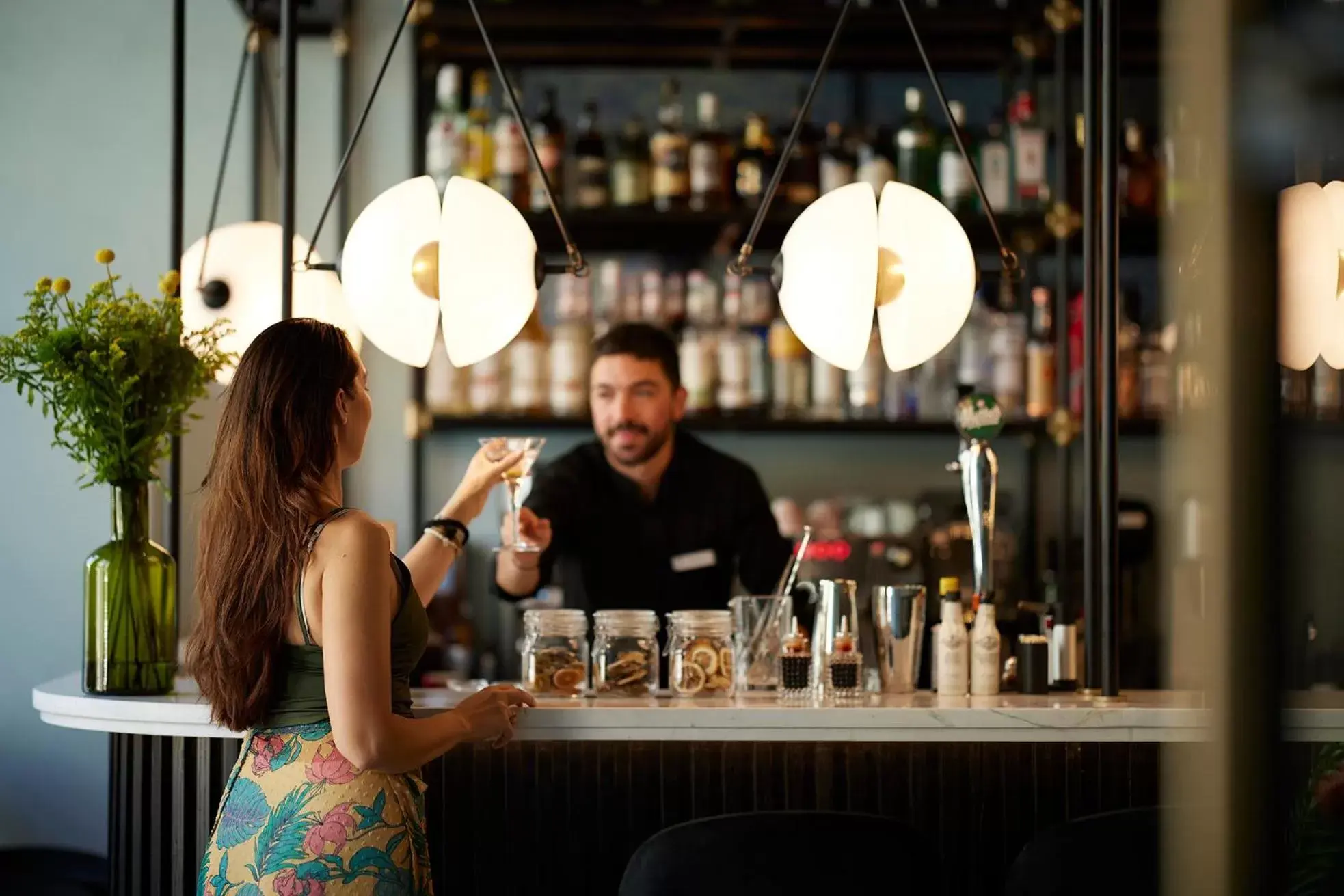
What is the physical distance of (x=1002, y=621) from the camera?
2238 millimetres

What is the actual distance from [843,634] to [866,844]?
0.56m

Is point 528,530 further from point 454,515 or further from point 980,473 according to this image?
point 980,473

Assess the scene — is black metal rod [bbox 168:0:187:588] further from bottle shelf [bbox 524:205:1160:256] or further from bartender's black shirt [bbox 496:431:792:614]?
bottle shelf [bbox 524:205:1160:256]

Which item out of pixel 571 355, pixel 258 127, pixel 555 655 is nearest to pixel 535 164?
pixel 555 655

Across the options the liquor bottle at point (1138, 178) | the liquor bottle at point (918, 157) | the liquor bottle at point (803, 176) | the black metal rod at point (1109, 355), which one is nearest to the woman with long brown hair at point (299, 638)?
the black metal rod at point (1109, 355)

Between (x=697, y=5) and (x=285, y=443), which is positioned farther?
(x=697, y=5)

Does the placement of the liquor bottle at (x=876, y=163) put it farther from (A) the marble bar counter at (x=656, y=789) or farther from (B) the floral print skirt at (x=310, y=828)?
(B) the floral print skirt at (x=310, y=828)

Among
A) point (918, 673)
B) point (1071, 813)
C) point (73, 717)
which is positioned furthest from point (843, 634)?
point (73, 717)

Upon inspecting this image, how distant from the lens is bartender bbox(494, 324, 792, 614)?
2938 millimetres

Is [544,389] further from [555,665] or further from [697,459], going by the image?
[555,665]

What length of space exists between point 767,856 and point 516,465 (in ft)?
2.70

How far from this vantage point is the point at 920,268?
6.05 ft

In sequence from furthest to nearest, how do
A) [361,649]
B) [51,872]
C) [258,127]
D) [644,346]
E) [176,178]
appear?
[258,127], [644,346], [51,872], [176,178], [361,649]

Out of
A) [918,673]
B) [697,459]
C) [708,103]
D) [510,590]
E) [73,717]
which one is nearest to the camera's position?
[73,717]
